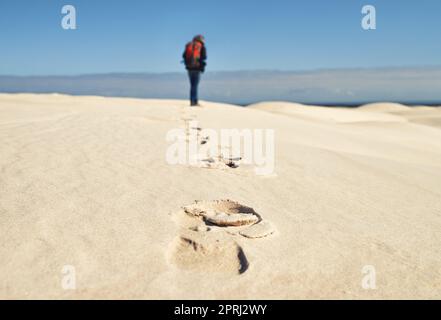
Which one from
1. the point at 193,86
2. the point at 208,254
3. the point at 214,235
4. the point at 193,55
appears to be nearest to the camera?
the point at 208,254

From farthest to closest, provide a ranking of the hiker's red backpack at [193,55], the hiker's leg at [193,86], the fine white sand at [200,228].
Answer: the hiker's leg at [193,86]
the hiker's red backpack at [193,55]
the fine white sand at [200,228]

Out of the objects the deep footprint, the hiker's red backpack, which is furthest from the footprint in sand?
the hiker's red backpack

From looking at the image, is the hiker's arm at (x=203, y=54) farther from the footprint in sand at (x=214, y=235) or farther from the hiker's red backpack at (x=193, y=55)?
the footprint in sand at (x=214, y=235)

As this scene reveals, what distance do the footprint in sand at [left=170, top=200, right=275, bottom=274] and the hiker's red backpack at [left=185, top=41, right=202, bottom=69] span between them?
21.0 ft

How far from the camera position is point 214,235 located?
1868 mm

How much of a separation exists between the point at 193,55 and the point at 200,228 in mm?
6840

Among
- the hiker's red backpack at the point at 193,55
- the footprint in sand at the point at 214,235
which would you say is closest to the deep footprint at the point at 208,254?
the footprint in sand at the point at 214,235

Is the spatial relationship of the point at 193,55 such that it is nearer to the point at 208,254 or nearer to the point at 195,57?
the point at 195,57

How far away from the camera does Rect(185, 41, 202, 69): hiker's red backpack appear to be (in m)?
8.30

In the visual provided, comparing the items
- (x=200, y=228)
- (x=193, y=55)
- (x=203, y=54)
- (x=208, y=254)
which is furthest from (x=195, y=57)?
(x=208, y=254)

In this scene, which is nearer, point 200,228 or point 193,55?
point 200,228

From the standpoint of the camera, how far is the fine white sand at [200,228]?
4.94 feet

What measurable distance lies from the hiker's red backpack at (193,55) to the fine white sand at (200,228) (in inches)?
198

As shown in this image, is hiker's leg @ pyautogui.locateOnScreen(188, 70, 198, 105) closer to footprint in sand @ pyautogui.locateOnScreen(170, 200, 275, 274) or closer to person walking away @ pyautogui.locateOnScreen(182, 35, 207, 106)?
person walking away @ pyautogui.locateOnScreen(182, 35, 207, 106)
